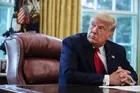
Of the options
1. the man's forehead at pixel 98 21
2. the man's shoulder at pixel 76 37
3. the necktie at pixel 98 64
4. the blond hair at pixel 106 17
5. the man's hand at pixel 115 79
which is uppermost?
the blond hair at pixel 106 17

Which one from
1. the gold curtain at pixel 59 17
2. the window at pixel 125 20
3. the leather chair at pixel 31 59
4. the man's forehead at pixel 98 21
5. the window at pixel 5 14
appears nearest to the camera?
the man's forehead at pixel 98 21

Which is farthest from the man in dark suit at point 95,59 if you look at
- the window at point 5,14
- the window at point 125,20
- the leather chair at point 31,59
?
the window at point 125,20

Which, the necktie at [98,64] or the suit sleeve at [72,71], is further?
the necktie at [98,64]

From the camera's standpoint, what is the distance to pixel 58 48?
282cm

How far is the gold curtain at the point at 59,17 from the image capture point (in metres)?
3.64

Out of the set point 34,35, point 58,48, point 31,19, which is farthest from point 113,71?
point 31,19

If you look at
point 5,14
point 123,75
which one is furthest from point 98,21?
point 5,14

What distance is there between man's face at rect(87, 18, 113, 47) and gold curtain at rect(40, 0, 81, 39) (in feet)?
4.45

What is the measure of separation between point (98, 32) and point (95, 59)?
224 millimetres

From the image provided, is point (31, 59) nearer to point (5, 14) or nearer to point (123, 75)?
point (123, 75)

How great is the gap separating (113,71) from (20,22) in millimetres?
1496

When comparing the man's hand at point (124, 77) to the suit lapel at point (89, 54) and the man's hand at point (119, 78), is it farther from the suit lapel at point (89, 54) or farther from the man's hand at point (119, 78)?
the suit lapel at point (89, 54)

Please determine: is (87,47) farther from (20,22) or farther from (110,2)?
(110,2)

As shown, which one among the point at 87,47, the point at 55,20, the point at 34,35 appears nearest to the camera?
the point at 87,47
